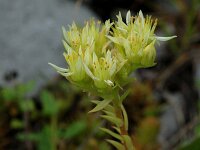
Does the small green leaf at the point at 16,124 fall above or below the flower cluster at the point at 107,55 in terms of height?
below

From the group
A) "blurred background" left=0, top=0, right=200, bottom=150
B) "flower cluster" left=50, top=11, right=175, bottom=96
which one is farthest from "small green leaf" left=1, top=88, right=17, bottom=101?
"flower cluster" left=50, top=11, right=175, bottom=96

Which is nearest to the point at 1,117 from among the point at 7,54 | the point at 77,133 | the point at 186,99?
the point at 77,133

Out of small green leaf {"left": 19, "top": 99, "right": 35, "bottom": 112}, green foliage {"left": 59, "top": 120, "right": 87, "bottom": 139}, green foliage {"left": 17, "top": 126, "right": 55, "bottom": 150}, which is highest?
small green leaf {"left": 19, "top": 99, "right": 35, "bottom": 112}

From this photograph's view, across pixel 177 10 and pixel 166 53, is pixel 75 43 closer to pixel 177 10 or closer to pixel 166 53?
pixel 166 53

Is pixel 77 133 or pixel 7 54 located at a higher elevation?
pixel 7 54

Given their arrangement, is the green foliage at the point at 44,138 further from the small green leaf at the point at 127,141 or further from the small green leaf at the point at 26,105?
the small green leaf at the point at 127,141

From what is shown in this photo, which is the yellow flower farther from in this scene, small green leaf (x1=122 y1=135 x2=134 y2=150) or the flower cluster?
small green leaf (x1=122 y1=135 x2=134 y2=150)

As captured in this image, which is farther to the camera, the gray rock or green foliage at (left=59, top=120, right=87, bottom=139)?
the gray rock

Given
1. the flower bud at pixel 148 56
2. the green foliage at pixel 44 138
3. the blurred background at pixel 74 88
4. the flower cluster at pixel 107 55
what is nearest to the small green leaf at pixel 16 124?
the blurred background at pixel 74 88
